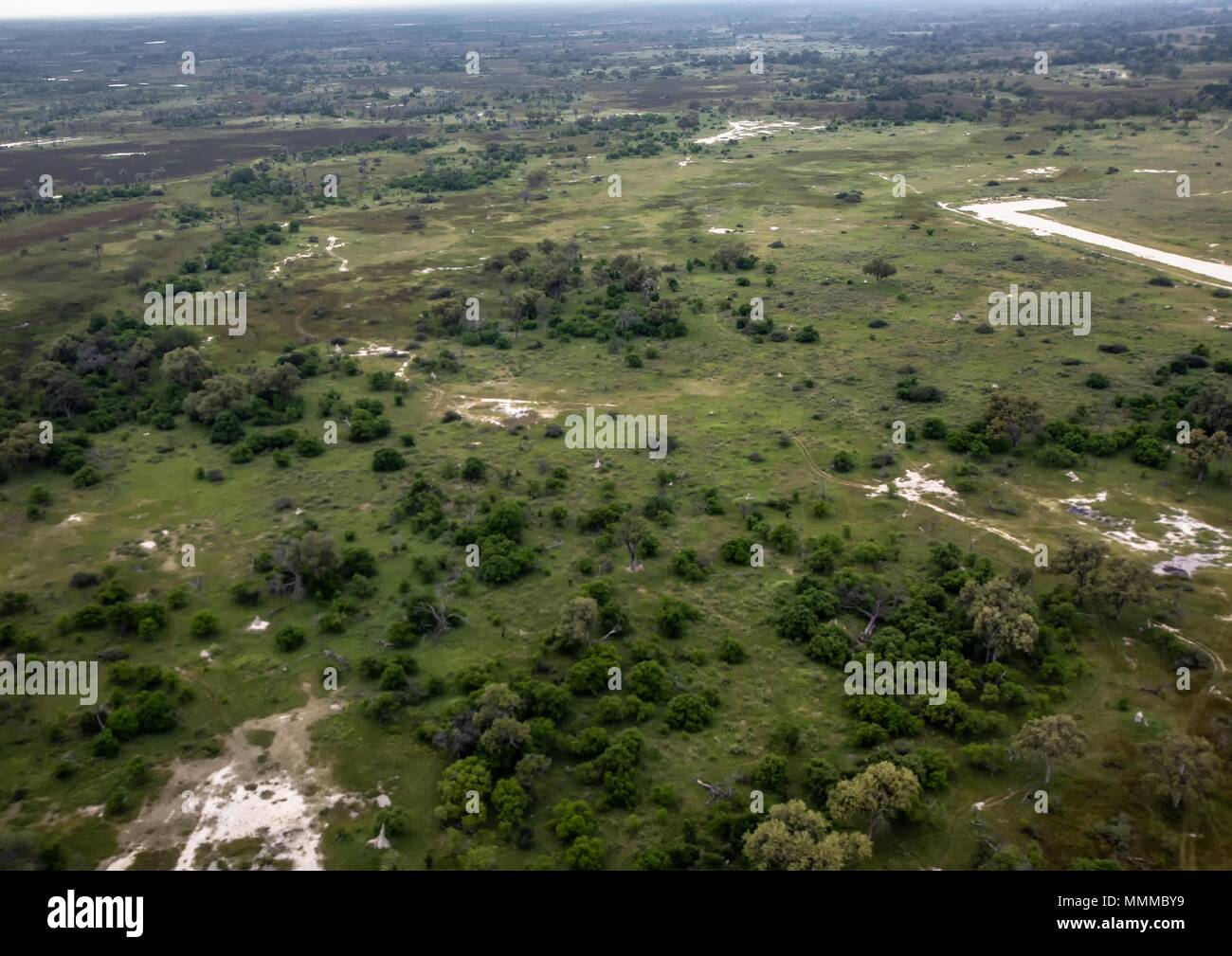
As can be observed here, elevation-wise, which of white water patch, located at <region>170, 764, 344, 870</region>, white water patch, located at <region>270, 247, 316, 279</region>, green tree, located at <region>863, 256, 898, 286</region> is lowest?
white water patch, located at <region>170, 764, 344, 870</region>

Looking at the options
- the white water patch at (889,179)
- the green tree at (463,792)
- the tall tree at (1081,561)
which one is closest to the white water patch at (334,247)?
the green tree at (463,792)

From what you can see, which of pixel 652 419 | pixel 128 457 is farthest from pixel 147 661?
pixel 652 419

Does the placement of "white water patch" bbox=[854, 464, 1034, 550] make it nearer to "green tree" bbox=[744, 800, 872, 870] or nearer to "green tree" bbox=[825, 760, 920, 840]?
"green tree" bbox=[825, 760, 920, 840]

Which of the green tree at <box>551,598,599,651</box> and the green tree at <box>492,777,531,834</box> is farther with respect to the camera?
the green tree at <box>551,598,599,651</box>

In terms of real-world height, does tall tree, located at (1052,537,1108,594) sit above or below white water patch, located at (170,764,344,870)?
above

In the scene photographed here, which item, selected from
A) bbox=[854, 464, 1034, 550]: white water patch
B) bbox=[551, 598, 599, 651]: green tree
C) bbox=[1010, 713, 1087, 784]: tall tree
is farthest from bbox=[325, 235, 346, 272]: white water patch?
bbox=[1010, 713, 1087, 784]: tall tree
